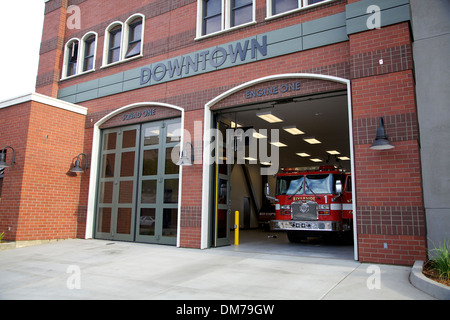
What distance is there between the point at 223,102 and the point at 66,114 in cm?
650

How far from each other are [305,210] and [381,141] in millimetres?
4793

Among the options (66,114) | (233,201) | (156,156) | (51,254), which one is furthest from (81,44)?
(233,201)

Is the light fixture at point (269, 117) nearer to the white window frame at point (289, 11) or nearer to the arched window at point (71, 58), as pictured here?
the white window frame at point (289, 11)

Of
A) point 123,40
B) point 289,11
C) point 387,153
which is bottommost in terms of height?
point 387,153

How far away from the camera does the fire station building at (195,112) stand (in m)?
7.74

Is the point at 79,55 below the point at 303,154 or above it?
above

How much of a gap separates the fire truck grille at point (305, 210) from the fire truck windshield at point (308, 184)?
0.43m

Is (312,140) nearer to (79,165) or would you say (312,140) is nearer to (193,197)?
(193,197)

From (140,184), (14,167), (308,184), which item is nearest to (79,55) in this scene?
(14,167)

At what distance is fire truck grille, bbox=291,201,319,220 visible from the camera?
11.4 m

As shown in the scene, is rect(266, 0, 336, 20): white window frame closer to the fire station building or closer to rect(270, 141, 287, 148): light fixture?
the fire station building

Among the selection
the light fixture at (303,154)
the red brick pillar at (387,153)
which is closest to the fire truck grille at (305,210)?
the red brick pillar at (387,153)

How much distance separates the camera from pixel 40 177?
1202cm
